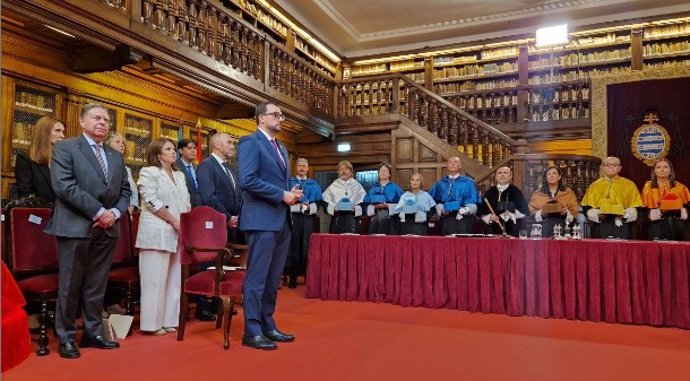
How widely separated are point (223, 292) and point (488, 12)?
8.90m

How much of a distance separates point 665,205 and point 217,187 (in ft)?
→ 14.0

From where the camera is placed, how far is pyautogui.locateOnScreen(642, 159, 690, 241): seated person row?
5293 mm

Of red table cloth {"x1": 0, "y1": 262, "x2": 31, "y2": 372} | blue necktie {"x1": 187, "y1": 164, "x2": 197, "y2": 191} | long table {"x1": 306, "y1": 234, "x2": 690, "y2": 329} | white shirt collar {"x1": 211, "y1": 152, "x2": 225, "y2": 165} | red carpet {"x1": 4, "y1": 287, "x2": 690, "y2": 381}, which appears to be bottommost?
red carpet {"x1": 4, "y1": 287, "x2": 690, "y2": 381}

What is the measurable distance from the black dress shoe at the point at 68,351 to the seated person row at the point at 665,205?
501 centimetres

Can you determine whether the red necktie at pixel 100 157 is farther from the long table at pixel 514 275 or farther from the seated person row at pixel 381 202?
the seated person row at pixel 381 202

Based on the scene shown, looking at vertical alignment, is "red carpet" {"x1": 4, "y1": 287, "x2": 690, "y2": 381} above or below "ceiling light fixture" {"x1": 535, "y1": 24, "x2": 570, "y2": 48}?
below

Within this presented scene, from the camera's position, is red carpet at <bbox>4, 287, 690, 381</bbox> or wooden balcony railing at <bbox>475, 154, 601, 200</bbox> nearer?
red carpet at <bbox>4, 287, 690, 381</bbox>

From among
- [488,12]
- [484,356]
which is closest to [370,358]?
[484,356]

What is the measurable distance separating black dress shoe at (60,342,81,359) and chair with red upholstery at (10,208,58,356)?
0.71 feet

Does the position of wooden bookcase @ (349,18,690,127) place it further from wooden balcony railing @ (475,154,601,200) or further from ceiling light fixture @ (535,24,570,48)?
wooden balcony railing @ (475,154,601,200)

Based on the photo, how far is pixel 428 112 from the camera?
30.9ft

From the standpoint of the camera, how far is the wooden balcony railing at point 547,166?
696cm

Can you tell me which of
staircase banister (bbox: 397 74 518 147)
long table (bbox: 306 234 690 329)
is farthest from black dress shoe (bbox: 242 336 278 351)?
staircase banister (bbox: 397 74 518 147)

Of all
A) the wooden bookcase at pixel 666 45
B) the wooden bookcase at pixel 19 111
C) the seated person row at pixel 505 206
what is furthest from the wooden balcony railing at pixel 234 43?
the wooden bookcase at pixel 666 45
